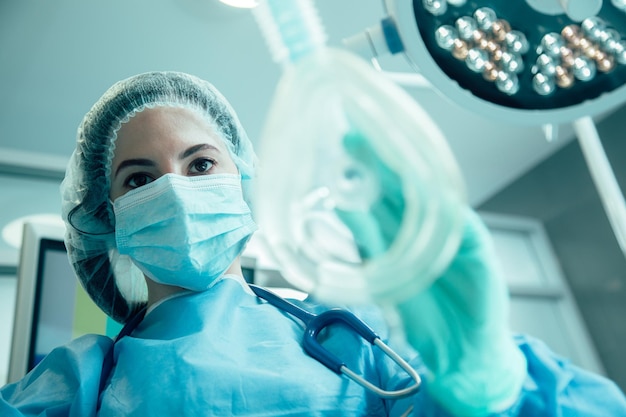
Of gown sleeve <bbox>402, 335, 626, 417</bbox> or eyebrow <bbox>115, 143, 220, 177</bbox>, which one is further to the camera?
eyebrow <bbox>115, 143, 220, 177</bbox>

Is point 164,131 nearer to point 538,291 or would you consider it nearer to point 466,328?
point 466,328

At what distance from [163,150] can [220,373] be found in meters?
0.40

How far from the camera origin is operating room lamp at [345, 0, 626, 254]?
2.03ft

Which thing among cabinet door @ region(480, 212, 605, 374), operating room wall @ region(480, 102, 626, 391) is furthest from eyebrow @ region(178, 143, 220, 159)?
cabinet door @ region(480, 212, 605, 374)

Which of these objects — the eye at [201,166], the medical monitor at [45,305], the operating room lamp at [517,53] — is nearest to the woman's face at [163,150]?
the eye at [201,166]

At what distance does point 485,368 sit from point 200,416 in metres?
0.41

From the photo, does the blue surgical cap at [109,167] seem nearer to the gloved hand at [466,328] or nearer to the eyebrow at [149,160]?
the eyebrow at [149,160]

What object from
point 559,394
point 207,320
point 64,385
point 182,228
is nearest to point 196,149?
point 182,228

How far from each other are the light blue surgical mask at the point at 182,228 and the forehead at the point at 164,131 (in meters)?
0.08

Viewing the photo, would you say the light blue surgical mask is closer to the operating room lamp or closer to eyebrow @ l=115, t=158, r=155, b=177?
eyebrow @ l=115, t=158, r=155, b=177

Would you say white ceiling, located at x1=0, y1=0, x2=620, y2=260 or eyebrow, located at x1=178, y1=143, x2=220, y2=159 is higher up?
white ceiling, located at x1=0, y1=0, x2=620, y2=260

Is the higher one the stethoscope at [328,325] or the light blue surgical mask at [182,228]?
the light blue surgical mask at [182,228]

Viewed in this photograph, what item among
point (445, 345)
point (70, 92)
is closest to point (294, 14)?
point (445, 345)

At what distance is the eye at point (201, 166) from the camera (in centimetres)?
98
